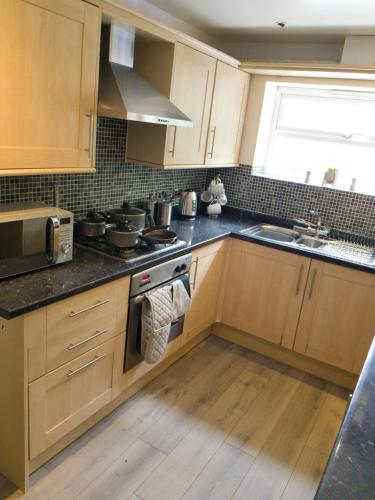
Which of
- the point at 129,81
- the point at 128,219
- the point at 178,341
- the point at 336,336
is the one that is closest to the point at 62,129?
the point at 129,81

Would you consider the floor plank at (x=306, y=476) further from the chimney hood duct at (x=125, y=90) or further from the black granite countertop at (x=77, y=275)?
the chimney hood duct at (x=125, y=90)

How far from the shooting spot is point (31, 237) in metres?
1.73

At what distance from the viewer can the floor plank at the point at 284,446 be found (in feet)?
6.13

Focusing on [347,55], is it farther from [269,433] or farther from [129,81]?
[269,433]

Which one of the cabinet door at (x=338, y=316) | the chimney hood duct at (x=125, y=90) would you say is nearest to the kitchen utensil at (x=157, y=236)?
the chimney hood duct at (x=125, y=90)

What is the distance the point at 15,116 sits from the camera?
1.57 metres

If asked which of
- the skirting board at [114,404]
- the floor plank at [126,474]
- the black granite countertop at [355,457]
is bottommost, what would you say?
the floor plank at [126,474]

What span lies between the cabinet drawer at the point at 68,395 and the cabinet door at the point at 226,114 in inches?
65.2

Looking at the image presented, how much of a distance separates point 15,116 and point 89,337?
3.27ft

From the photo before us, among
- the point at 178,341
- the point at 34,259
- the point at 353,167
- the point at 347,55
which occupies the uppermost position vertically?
the point at 347,55

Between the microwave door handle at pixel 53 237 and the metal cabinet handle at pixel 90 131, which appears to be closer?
the microwave door handle at pixel 53 237

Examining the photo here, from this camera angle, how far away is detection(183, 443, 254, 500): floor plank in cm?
180

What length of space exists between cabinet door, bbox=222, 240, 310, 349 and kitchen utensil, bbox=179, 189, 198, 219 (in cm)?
42

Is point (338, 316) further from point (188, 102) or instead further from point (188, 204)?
point (188, 102)
